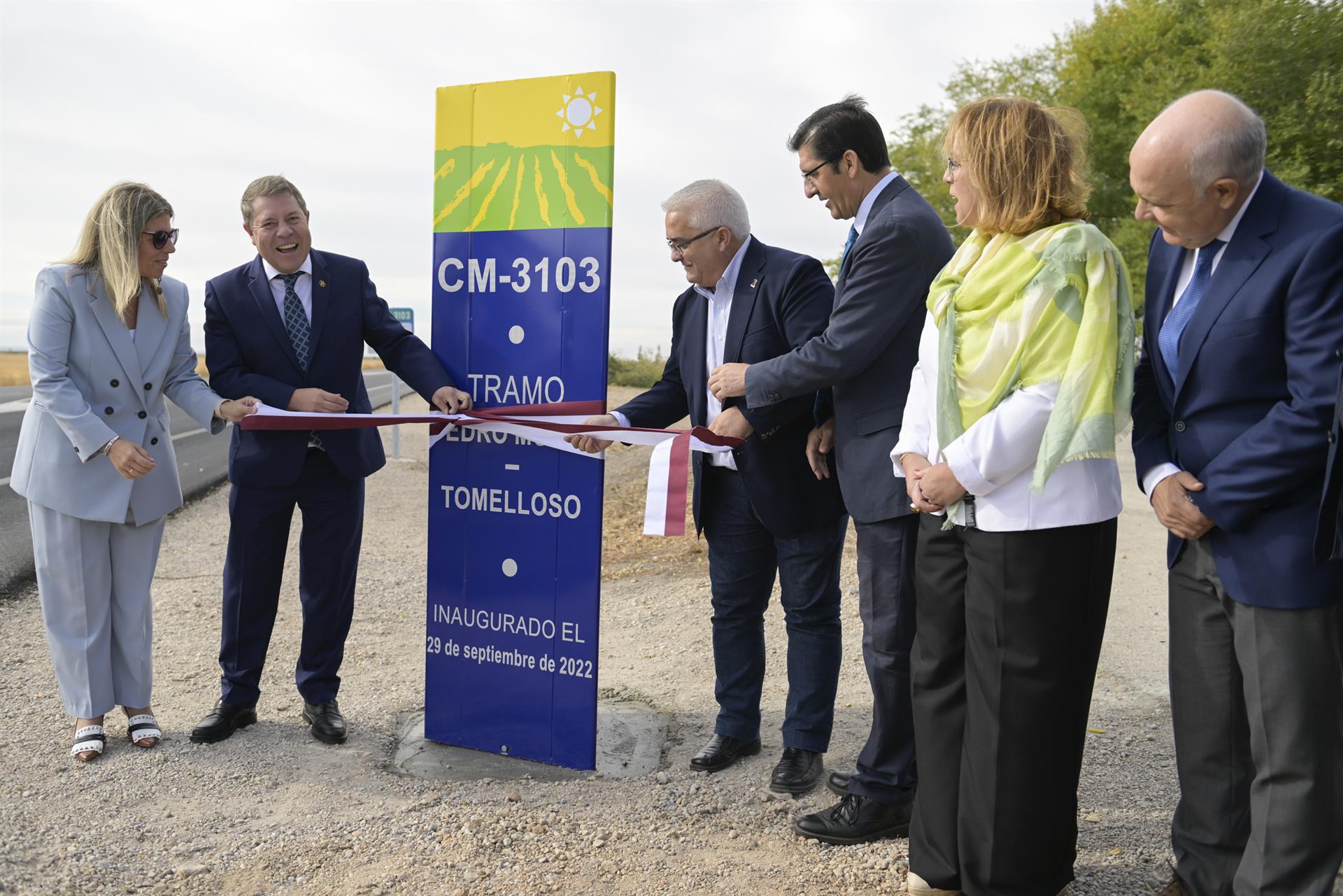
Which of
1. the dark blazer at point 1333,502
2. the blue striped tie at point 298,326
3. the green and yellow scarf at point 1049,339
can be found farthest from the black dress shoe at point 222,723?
the dark blazer at point 1333,502

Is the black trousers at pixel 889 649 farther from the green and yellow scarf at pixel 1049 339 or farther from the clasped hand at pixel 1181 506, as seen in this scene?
the clasped hand at pixel 1181 506

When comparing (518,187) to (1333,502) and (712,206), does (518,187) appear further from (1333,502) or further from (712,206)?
(1333,502)

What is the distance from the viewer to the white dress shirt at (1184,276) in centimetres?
290

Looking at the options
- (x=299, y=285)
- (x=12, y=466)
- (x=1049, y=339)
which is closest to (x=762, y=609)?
(x=1049, y=339)

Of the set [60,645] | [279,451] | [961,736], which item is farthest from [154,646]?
[961,736]

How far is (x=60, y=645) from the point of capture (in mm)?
4637

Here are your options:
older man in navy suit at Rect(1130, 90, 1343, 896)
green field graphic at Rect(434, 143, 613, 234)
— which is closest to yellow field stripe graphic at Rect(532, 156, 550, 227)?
green field graphic at Rect(434, 143, 613, 234)

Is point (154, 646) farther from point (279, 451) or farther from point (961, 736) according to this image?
point (961, 736)

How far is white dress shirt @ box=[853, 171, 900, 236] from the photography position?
390 centimetres

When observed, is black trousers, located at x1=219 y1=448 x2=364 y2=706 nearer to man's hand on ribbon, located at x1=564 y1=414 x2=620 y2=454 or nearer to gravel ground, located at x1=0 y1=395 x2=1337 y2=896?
gravel ground, located at x1=0 y1=395 x2=1337 y2=896

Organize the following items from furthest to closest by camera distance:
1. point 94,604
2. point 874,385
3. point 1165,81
A: 1. point 1165,81
2. point 94,604
3. point 874,385

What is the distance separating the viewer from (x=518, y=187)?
4.44 m

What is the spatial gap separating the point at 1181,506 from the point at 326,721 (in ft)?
12.0

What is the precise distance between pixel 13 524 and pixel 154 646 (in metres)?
4.69
